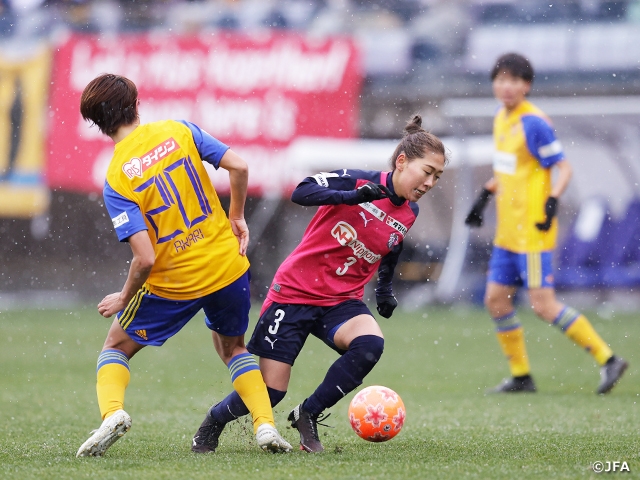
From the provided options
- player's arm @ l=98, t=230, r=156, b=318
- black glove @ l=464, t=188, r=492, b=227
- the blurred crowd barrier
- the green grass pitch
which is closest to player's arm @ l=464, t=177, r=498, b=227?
black glove @ l=464, t=188, r=492, b=227

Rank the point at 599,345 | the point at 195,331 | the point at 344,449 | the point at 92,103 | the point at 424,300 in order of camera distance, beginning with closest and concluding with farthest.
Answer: the point at 92,103 → the point at 344,449 → the point at 599,345 → the point at 195,331 → the point at 424,300

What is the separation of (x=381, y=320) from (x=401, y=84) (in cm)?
519

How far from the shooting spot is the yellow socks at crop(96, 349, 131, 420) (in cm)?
418

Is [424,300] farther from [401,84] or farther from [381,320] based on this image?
[401,84]

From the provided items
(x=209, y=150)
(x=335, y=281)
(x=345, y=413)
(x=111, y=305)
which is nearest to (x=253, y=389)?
(x=335, y=281)

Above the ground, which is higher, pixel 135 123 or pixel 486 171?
pixel 135 123

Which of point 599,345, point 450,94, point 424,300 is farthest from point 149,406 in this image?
point 450,94

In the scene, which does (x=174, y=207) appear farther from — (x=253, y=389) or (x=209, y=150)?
(x=253, y=389)

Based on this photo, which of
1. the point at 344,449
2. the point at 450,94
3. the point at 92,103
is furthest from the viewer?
the point at 450,94

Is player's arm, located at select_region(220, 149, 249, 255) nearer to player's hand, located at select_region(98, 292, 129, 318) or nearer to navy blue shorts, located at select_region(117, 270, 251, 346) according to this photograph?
navy blue shorts, located at select_region(117, 270, 251, 346)

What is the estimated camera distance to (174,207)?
418cm

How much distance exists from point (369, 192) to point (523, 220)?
3126 mm

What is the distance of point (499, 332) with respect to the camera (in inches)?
280
